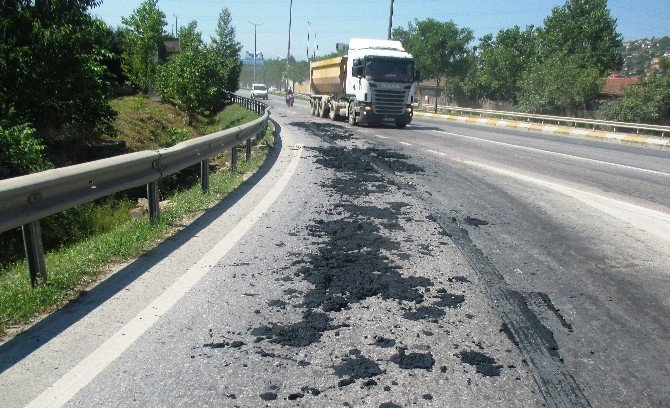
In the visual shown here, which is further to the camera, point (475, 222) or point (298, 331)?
point (475, 222)

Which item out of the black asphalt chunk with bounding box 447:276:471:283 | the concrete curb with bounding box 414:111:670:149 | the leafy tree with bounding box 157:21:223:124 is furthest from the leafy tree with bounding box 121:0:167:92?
the black asphalt chunk with bounding box 447:276:471:283

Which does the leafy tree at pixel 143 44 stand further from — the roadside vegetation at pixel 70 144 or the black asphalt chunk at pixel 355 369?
the black asphalt chunk at pixel 355 369

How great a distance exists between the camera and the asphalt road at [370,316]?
118 inches

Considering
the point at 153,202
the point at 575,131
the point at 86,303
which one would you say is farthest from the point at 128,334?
the point at 575,131

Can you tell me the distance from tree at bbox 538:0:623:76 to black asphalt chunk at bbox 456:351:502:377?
65600 millimetres

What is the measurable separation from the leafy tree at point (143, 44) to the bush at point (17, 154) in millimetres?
26447

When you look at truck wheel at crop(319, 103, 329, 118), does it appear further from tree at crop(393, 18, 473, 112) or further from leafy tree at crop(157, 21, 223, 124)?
tree at crop(393, 18, 473, 112)

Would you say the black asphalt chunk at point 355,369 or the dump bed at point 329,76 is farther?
the dump bed at point 329,76

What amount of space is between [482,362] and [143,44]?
40106 mm

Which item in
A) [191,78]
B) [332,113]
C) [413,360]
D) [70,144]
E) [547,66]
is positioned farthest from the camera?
[547,66]

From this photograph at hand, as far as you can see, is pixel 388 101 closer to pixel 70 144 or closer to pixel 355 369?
pixel 70 144

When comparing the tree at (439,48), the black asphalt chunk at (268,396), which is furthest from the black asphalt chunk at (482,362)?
the tree at (439,48)

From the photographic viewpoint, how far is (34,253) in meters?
4.34

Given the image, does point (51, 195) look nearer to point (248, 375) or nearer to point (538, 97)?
point (248, 375)
